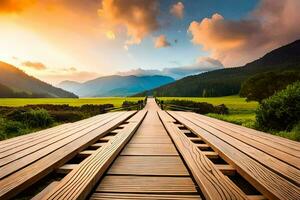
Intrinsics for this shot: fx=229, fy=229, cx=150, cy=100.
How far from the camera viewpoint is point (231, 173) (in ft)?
9.00

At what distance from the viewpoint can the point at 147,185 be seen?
7.73ft

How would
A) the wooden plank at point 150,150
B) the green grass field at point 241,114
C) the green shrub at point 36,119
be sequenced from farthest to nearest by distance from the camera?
the green grass field at point 241,114 → the green shrub at point 36,119 → the wooden plank at point 150,150

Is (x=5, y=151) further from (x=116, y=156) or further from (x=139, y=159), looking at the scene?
(x=139, y=159)

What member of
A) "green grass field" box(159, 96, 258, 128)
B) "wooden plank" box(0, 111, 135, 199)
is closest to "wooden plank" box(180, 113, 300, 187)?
"wooden plank" box(0, 111, 135, 199)

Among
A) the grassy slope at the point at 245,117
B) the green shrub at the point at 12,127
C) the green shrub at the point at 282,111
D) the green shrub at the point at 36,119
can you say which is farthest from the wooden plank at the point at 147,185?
the green shrub at the point at 36,119

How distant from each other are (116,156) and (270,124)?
9455 mm

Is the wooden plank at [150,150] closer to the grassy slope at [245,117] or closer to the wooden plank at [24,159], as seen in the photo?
the wooden plank at [24,159]

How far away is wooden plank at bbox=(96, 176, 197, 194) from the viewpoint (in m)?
2.22

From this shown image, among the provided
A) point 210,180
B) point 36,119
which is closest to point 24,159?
point 210,180

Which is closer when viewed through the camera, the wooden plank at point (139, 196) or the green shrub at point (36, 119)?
the wooden plank at point (139, 196)

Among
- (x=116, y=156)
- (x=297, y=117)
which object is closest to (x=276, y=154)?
(x=116, y=156)

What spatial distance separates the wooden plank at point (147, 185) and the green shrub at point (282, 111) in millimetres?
9146

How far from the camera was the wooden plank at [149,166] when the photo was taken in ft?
8.96

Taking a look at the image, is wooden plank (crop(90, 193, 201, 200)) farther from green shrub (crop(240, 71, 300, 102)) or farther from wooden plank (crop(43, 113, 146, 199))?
green shrub (crop(240, 71, 300, 102))
